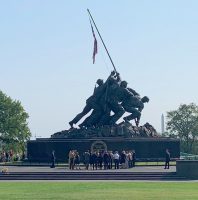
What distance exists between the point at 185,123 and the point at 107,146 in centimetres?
4743

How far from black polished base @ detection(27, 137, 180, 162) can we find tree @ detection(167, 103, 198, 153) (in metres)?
44.7

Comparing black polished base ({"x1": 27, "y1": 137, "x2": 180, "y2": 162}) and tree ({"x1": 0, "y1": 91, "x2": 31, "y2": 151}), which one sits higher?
tree ({"x1": 0, "y1": 91, "x2": 31, "y2": 151})

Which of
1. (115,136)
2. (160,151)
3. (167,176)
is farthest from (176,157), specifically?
(167,176)

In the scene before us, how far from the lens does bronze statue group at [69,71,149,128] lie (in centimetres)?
5419

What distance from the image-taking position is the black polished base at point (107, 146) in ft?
169

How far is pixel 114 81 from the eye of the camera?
179 feet

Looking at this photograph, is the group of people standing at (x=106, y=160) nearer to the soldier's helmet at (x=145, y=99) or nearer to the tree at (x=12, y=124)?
the soldier's helmet at (x=145, y=99)

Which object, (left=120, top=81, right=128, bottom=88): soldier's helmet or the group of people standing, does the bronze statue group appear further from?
the group of people standing
